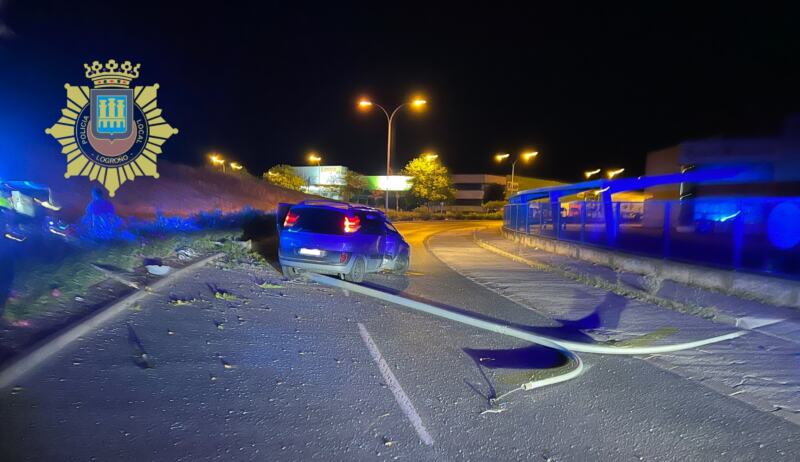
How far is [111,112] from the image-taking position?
53.3 feet

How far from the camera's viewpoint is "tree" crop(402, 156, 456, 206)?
6556 cm

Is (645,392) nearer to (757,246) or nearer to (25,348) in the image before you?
(25,348)

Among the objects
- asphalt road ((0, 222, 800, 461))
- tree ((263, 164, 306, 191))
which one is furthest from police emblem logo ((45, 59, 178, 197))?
tree ((263, 164, 306, 191))

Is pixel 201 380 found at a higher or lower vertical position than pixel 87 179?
lower

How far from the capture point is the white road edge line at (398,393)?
A: 380 centimetres

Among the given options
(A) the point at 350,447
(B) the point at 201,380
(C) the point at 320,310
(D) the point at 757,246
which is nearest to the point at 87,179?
(C) the point at 320,310

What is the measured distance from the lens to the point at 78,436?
3.50 m

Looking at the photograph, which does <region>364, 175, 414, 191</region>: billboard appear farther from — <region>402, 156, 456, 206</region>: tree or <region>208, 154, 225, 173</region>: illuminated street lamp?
<region>208, 154, 225, 173</region>: illuminated street lamp

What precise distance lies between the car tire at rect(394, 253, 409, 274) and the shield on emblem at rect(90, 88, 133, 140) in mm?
11239

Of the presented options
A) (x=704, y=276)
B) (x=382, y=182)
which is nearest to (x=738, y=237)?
(x=704, y=276)

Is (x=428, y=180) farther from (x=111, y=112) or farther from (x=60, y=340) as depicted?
(x=60, y=340)

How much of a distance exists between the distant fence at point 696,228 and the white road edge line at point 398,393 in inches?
284

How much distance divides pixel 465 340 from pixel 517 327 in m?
1.18

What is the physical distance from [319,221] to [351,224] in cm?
63
